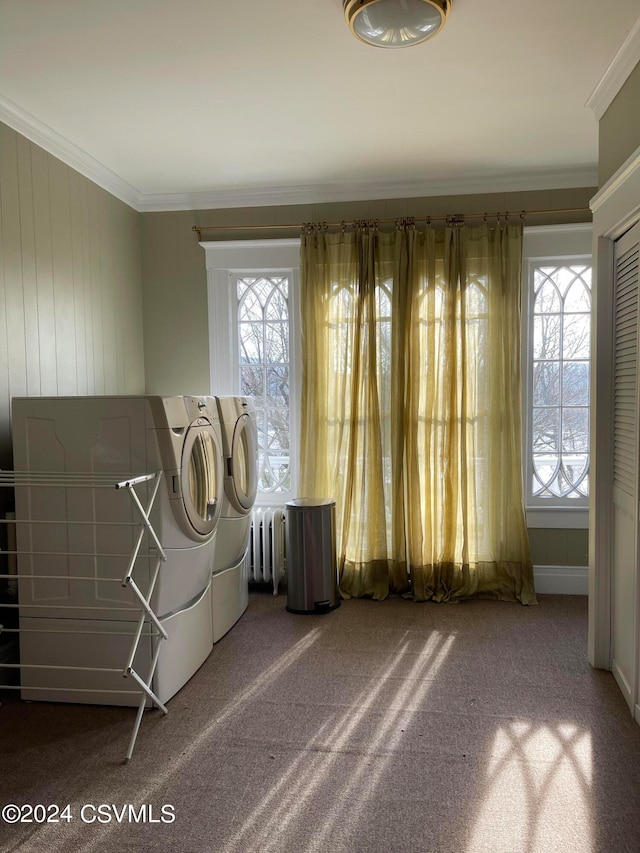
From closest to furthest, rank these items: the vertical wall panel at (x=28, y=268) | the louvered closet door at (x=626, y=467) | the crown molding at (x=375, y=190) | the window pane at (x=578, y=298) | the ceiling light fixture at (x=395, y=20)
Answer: the ceiling light fixture at (x=395, y=20), the louvered closet door at (x=626, y=467), the vertical wall panel at (x=28, y=268), the crown molding at (x=375, y=190), the window pane at (x=578, y=298)

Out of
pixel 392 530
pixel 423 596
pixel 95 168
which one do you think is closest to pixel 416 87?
pixel 95 168

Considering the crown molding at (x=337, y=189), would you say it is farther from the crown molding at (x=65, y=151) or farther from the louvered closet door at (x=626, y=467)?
the louvered closet door at (x=626, y=467)

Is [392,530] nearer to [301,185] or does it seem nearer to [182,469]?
[182,469]

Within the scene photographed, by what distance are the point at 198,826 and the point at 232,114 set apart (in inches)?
116

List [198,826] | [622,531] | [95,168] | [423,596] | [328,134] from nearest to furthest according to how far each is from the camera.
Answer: [198,826] < [622,531] < [328,134] < [95,168] < [423,596]

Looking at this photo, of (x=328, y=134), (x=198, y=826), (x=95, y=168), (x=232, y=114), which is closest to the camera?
(x=198, y=826)

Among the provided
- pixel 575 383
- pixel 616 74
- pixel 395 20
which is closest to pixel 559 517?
pixel 575 383

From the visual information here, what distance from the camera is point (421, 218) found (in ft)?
13.7

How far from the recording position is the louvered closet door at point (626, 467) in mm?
2584

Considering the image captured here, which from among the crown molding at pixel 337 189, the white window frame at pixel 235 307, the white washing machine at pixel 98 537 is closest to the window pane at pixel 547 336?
the crown molding at pixel 337 189

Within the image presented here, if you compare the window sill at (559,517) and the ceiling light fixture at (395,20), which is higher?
the ceiling light fixture at (395,20)

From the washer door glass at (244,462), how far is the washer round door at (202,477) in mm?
237

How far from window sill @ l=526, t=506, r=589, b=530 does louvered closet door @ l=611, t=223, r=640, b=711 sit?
1251 millimetres

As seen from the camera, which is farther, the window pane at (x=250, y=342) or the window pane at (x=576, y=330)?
the window pane at (x=250, y=342)
